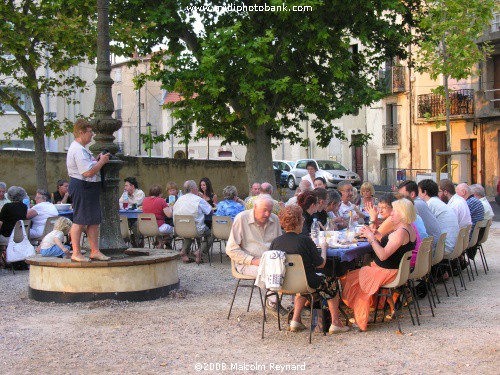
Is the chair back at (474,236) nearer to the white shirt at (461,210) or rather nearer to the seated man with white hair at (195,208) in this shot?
the white shirt at (461,210)

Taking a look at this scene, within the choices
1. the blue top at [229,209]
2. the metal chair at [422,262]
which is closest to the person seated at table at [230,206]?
the blue top at [229,209]

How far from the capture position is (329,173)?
38219 mm

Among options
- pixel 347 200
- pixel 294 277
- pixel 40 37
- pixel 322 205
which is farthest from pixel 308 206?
pixel 40 37

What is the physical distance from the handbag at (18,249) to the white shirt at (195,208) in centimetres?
244

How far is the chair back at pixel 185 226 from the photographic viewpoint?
13.2 meters

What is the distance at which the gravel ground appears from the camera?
6.58 m

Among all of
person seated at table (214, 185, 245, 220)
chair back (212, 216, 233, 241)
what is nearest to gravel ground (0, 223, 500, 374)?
chair back (212, 216, 233, 241)

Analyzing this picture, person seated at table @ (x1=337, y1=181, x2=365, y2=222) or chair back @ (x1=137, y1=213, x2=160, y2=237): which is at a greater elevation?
person seated at table @ (x1=337, y1=181, x2=365, y2=222)

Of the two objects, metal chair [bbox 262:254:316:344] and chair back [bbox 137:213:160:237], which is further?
chair back [bbox 137:213:160:237]

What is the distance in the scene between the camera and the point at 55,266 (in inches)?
373

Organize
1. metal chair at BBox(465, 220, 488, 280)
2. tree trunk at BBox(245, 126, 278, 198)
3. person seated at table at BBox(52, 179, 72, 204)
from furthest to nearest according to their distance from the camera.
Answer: tree trunk at BBox(245, 126, 278, 198) → person seated at table at BBox(52, 179, 72, 204) → metal chair at BBox(465, 220, 488, 280)

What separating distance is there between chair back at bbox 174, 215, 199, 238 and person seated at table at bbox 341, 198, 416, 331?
219 inches

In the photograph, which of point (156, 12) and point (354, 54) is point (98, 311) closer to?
point (156, 12)

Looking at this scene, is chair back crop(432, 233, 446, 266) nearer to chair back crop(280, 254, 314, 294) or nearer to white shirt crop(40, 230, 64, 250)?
chair back crop(280, 254, 314, 294)
